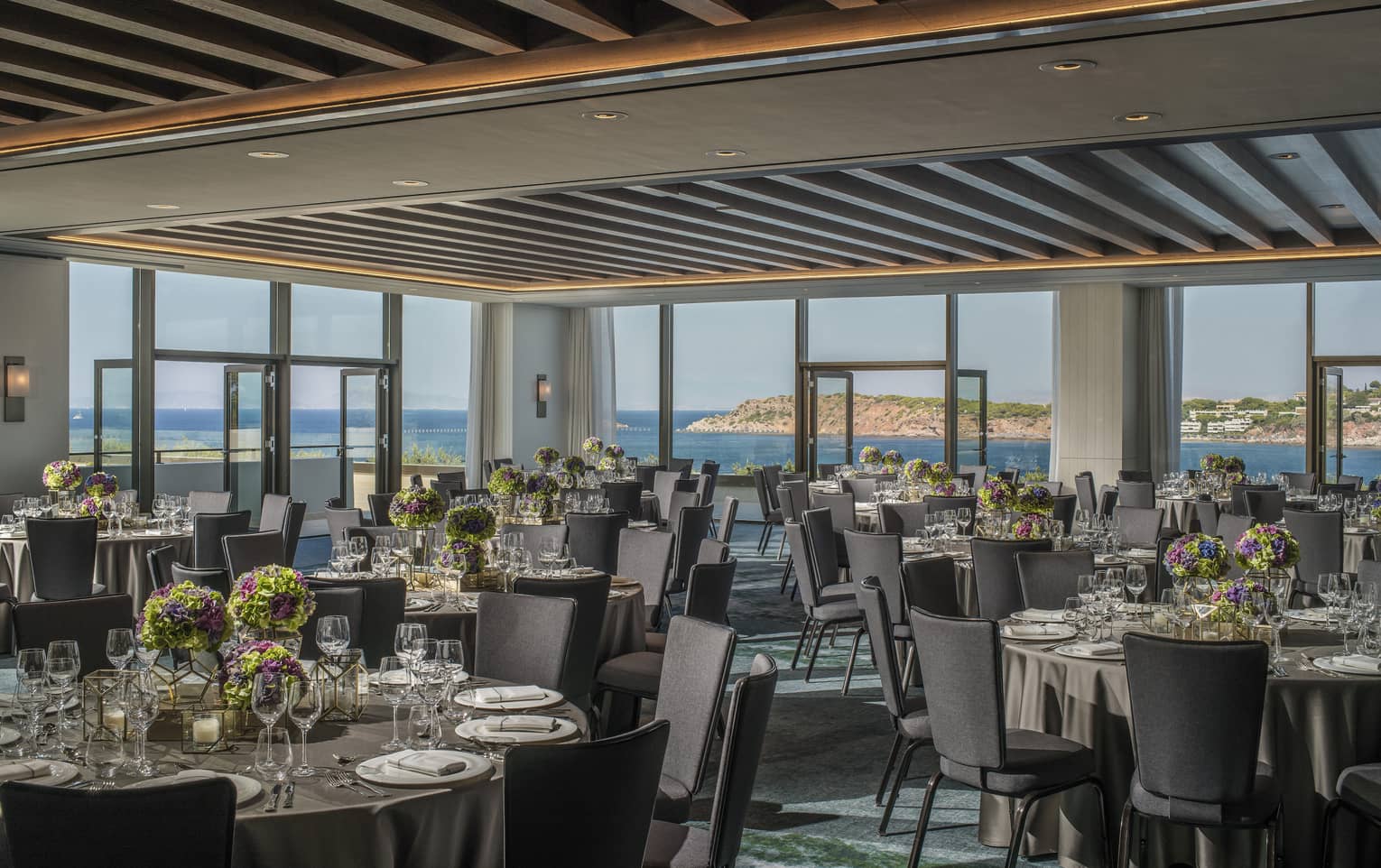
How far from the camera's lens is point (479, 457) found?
1664 cm

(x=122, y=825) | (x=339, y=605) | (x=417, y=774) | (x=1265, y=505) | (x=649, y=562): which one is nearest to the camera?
(x=122, y=825)

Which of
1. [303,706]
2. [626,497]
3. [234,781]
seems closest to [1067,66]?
[303,706]

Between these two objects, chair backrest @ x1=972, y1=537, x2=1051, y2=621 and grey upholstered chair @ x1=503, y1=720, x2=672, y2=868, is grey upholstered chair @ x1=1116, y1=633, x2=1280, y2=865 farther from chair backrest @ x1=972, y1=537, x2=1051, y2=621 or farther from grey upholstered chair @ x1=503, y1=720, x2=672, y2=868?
chair backrest @ x1=972, y1=537, x2=1051, y2=621

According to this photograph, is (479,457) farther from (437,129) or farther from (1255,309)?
(1255,309)

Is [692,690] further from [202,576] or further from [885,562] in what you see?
[885,562]

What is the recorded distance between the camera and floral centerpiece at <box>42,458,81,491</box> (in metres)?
8.80

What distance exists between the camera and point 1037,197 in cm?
859

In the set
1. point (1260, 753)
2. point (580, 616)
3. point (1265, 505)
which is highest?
point (1265, 505)

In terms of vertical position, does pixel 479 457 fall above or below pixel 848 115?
below

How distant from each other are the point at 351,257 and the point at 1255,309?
17.3 meters

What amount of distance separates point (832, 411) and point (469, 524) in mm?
10537

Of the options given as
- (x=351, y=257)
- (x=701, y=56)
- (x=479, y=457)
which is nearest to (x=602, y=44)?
(x=701, y=56)

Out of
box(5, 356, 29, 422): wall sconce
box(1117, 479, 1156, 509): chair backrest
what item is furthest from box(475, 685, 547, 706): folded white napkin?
box(5, 356, 29, 422): wall sconce

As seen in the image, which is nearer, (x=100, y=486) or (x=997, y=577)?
(x=997, y=577)
